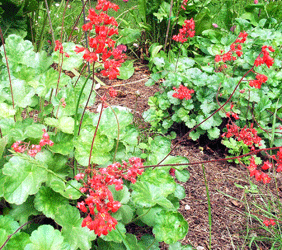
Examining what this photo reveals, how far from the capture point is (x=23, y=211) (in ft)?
3.53

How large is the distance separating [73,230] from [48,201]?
0.15 m

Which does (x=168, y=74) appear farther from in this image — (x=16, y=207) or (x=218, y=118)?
(x=16, y=207)

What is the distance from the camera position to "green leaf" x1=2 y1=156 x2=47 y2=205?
3.12ft

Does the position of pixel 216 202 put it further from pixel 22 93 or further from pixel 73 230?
pixel 22 93

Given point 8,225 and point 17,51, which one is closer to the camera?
point 8,225

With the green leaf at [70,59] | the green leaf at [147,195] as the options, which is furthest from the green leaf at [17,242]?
the green leaf at [70,59]

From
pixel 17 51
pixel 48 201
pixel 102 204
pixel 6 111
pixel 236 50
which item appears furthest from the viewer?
pixel 236 50

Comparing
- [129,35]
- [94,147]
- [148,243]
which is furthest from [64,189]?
[129,35]

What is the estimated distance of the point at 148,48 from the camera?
307 cm

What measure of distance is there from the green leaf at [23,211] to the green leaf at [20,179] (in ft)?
0.46

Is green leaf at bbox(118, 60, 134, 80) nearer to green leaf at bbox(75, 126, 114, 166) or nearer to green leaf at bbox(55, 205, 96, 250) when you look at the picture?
green leaf at bbox(75, 126, 114, 166)

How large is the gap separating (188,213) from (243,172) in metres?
0.55

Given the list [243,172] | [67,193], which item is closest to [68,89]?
[67,193]

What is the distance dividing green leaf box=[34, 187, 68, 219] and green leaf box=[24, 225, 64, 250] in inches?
5.1
